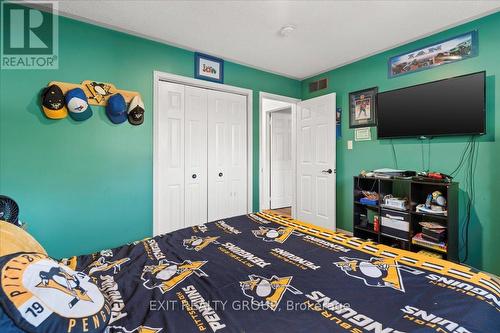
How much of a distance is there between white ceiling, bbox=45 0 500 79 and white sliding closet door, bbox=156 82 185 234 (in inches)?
26.2

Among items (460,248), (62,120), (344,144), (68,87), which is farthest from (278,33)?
(460,248)

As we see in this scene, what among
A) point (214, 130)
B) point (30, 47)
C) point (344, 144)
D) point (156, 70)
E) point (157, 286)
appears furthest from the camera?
point (344, 144)

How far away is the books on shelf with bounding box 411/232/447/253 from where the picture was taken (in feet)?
7.58

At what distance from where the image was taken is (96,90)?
8.11 feet

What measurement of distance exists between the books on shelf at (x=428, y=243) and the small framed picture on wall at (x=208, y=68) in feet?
9.94

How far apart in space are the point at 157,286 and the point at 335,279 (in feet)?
2.74

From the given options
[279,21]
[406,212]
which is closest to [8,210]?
[279,21]

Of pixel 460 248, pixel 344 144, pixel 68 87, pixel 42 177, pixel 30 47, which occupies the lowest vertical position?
pixel 460 248

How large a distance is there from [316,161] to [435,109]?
5.50 feet

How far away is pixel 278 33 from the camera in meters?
2.68

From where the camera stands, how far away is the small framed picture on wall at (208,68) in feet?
10.4

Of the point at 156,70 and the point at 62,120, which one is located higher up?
the point at 156,70

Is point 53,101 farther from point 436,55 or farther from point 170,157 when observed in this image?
point 436,55

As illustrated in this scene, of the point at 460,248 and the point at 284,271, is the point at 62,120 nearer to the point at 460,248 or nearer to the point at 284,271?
the point at 284,271
